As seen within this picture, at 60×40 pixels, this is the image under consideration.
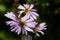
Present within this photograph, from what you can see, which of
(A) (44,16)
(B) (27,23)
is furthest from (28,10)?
(A) (44,16)

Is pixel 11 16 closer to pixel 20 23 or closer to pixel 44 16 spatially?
pixel 20 23

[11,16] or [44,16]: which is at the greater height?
[44,16]

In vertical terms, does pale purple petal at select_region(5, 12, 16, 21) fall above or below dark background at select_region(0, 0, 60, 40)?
below

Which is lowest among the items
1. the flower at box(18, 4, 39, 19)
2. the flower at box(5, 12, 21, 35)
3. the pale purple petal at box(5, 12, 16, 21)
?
the flower at box(5, 12, 21, 35)

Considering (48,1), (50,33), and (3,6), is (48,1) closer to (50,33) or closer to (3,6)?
(50,33)

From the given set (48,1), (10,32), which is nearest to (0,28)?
(10,32)
